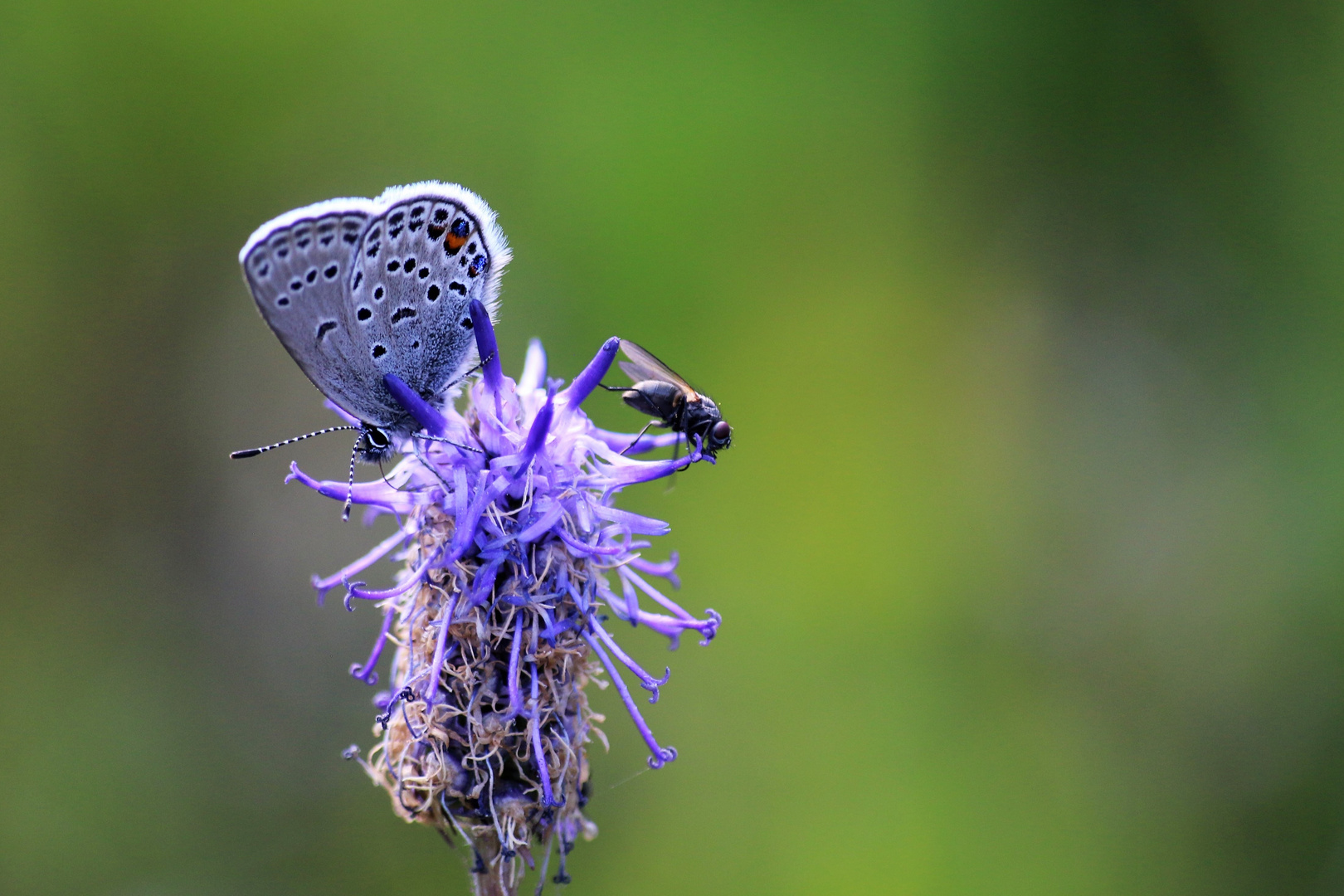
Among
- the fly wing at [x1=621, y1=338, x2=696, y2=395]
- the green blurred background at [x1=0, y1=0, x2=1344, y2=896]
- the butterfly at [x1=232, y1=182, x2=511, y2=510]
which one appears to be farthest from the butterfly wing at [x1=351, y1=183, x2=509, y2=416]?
the green blurred background at [x1=0, y1=0, x2=1344, y2=896]

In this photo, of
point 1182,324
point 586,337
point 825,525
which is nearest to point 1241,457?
point 1182,324

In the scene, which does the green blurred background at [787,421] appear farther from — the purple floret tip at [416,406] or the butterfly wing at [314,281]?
the butterfly wing at [314,281]

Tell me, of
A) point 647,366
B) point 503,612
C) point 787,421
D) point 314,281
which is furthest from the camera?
point 787,421

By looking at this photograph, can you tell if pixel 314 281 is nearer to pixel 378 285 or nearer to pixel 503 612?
pixel 378 285

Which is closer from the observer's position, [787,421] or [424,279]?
[424,279]

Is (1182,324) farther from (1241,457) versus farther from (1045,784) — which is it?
(1045,784)

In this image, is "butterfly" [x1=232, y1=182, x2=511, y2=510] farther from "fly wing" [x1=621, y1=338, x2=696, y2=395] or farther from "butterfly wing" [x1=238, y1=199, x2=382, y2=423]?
"fly wing" [x1=621, y1=338, x2=696, y2=395]

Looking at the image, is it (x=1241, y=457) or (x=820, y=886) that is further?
(x=1241, y=457)

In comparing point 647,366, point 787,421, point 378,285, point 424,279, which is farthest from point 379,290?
point 787,421
